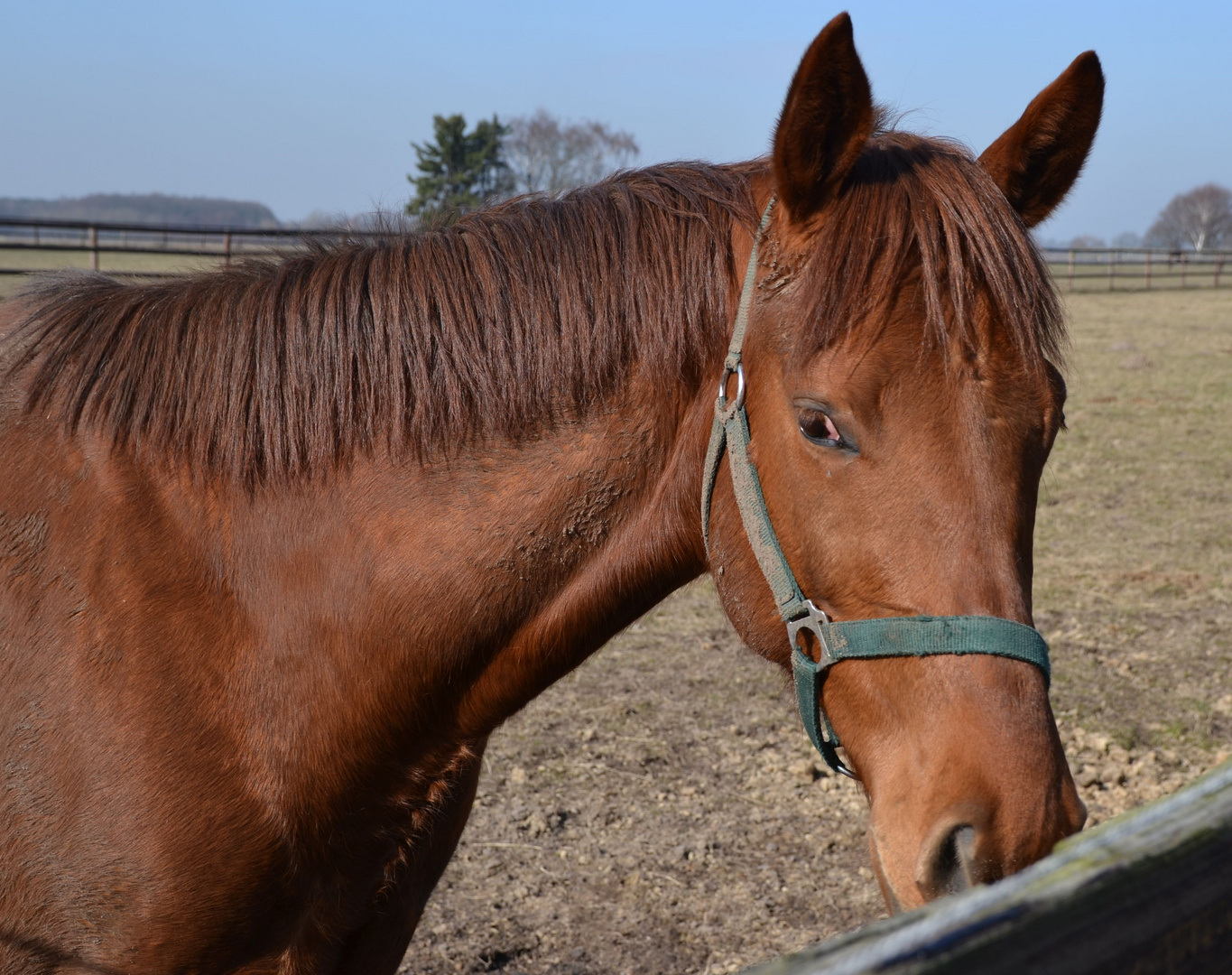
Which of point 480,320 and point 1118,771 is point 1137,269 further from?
point 480,320

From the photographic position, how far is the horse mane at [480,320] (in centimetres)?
171

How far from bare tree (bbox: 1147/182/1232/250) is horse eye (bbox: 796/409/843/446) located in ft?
223

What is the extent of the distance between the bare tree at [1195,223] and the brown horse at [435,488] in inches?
2668

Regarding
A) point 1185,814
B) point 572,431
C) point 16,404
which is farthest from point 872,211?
point 16,404

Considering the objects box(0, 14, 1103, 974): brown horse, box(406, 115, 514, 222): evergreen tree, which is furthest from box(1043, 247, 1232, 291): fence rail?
box(0, 14, 1103, 974): brown horse

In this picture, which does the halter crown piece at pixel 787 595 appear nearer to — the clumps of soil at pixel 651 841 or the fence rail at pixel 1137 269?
the clumps of soil at pixel 651 841

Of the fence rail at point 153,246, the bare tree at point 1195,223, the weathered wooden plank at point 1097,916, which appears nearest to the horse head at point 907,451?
the weathered wooden plank at point 1097,916

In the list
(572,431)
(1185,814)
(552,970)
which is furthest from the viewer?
(552,970)

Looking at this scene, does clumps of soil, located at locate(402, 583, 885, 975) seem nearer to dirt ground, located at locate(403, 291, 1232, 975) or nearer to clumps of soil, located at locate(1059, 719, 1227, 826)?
dirt ground, located at locate(403, 291, 1232, 975)

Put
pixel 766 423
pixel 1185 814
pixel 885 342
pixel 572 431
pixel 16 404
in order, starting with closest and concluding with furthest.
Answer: pixel 1185 814
pixel 885 342
pixel 766 423
pixel 572 431
pixel 16 404

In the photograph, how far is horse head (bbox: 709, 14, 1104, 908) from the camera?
1456 mm

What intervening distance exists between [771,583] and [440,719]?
2.34 feet

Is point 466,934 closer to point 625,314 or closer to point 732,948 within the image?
point 732,948

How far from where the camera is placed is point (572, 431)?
182 cm
